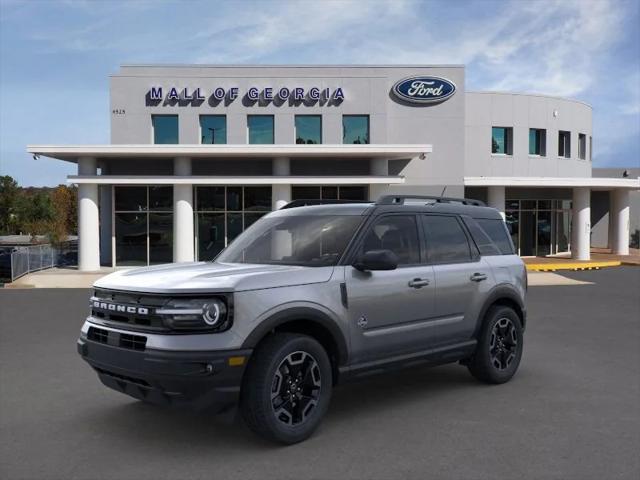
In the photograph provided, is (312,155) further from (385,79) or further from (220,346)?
(220,346)

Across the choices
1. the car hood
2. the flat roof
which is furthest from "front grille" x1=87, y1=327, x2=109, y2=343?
the flat roof

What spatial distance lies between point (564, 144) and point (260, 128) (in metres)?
16.7

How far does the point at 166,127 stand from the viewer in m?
27.0

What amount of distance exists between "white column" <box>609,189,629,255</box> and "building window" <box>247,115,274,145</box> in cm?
1932

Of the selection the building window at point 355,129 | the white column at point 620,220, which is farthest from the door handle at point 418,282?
the white column at point 620,220

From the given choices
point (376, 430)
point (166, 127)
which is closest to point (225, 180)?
point (166, 127)

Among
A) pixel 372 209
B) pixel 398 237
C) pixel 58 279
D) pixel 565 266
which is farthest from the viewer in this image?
pixel 565 266

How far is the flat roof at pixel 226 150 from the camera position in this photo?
2403cm

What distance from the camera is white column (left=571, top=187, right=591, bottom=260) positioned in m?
29.4

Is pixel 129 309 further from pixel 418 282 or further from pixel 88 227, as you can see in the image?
pixel 88 227

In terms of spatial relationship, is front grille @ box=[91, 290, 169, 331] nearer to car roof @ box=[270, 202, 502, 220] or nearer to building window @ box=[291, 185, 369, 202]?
car roof @ box=[270, 202, 502, 220]

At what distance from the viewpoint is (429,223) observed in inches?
244

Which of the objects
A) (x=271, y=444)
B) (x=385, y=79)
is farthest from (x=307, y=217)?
(x=385, y=79)

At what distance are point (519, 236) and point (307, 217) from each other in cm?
2698
